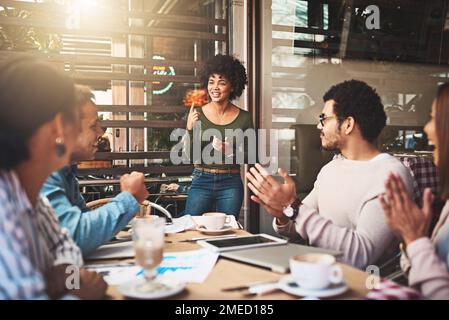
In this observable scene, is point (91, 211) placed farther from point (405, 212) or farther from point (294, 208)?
point (405, 212)

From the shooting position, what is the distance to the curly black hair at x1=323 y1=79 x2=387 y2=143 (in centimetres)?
159

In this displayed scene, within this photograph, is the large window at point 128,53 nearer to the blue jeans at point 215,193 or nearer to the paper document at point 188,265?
the blue jeans at point 215,193

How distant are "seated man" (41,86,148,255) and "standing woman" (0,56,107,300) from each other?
0.83 ft

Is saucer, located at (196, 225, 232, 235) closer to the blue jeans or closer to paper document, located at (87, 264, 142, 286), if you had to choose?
paper document, located at (87, 264, 142, 286)

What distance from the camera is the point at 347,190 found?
1.53 metres

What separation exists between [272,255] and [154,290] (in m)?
0.34

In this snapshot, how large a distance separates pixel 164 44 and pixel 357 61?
62.2 inches

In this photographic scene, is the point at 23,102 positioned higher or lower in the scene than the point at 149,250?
higher

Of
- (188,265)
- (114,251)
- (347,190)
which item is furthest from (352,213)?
(114,251)

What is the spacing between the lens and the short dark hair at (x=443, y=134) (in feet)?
3.40

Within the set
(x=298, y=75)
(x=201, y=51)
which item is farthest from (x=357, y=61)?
(x=201, y=51)

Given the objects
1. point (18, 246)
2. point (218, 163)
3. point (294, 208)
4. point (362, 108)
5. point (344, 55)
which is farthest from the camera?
point (344, 55)

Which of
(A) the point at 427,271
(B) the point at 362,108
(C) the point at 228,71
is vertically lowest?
(A) the point at 427,271
